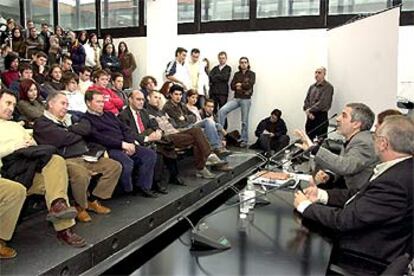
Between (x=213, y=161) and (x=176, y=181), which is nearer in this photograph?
(x=176, y=181)

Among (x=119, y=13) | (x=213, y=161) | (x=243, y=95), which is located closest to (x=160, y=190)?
(x=213, y=161)

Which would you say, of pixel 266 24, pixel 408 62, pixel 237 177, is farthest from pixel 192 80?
pixel 408 62

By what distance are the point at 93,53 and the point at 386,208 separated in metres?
6.54

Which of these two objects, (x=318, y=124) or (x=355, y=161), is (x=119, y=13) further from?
(x=355, y=161)

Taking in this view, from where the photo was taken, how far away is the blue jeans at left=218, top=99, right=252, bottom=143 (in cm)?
709

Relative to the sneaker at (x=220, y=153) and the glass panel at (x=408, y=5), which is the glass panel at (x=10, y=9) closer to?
the sneaker at (x=220, y=153)

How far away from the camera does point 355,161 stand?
7.93 feet

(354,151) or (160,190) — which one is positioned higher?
(354,151)

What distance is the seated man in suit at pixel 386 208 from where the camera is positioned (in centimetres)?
159

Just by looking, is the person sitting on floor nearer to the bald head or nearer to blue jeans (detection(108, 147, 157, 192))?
the bald head

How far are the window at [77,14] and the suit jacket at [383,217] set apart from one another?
8.31 m

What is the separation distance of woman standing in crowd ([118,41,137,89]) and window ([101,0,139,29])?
2.55 ft

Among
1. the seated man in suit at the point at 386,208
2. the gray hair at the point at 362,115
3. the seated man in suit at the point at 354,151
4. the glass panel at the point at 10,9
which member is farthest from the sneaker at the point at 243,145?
the glass panel at the point at 10,9

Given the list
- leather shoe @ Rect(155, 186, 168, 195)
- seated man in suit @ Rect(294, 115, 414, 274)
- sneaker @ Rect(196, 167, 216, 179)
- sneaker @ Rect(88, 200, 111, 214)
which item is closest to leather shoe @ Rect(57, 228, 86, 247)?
sneaker @ Rect(88, 200, 111, 214)
